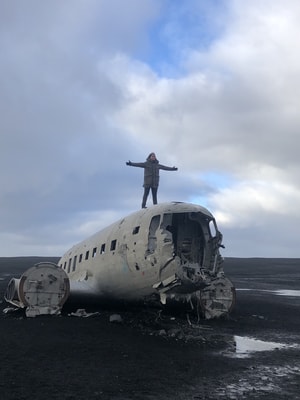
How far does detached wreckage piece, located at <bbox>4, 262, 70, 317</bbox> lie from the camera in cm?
1775

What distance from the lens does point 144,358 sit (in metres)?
12.2

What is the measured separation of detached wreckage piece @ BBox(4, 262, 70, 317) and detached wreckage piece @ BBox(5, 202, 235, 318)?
0.04 m

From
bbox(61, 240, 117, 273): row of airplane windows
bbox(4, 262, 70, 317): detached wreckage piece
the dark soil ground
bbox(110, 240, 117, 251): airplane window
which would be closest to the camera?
the dark soil ground

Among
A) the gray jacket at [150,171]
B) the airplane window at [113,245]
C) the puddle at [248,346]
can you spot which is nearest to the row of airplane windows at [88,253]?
the airplane window at [113,245]

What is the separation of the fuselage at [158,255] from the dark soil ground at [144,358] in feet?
4.21

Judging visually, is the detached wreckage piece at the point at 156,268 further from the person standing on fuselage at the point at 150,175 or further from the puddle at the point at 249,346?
the person standing on fuselage at the point at 150,175

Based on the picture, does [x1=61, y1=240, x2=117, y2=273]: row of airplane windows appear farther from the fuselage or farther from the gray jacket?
the gray jacket

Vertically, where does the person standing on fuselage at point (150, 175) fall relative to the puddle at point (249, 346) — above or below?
above

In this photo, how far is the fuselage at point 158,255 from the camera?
1616 centimetres

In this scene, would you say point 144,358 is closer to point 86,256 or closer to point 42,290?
point 42,290

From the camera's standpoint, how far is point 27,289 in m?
17.7

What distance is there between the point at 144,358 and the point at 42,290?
6.82m

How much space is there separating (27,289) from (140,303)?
13.5 feet

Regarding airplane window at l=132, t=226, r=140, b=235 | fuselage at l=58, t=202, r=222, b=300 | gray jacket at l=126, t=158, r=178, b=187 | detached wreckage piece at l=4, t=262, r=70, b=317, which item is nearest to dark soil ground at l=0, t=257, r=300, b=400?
detached wreckage piece at l=4, t=262, r=70, b=317
